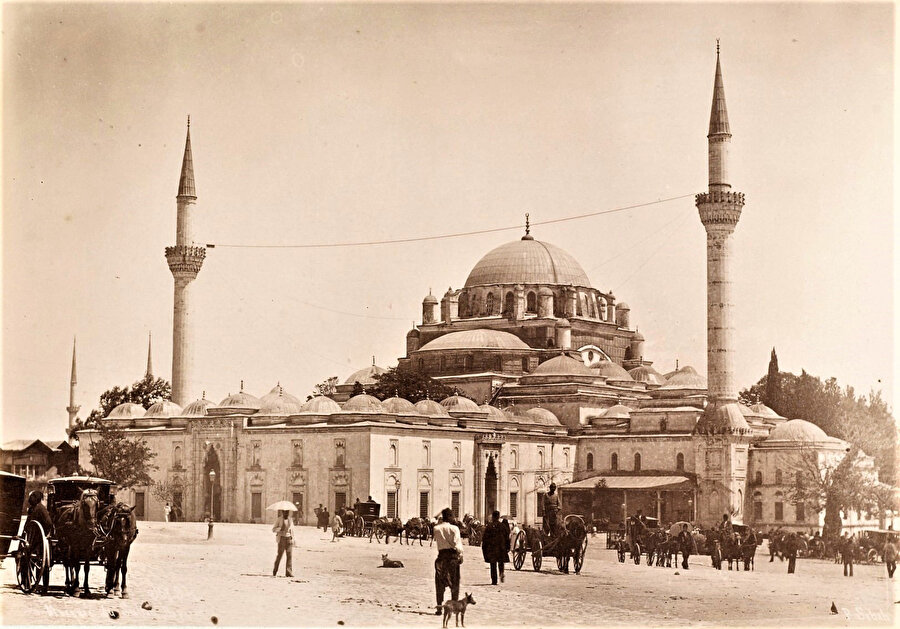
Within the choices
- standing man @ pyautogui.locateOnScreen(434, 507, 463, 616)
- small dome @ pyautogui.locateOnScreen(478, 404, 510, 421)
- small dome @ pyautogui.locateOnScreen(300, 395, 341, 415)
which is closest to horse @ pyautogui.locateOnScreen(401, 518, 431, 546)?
small dome @ pyautogui.locateOnScreen(300, 395, 341, 415)

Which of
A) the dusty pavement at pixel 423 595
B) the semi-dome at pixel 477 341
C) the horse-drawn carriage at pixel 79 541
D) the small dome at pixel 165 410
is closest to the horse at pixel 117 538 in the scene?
the horse-drawn carriage at pixel 79 541

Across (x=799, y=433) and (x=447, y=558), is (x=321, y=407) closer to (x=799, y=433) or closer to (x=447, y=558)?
(x=799, y=433)

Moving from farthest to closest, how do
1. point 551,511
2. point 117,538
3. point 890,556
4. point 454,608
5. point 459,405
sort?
point 459,405 < point 890,556 < point 551,511 < point 117,538 < point 454,608

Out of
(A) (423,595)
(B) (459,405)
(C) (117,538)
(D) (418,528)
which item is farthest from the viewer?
(B) (459,405)

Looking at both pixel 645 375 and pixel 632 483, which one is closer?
pixel 632 483

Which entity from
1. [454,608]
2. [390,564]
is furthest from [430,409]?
[454,608]

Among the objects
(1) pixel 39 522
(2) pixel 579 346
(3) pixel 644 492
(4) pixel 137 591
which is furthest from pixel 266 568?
(2) pixel 579 346
